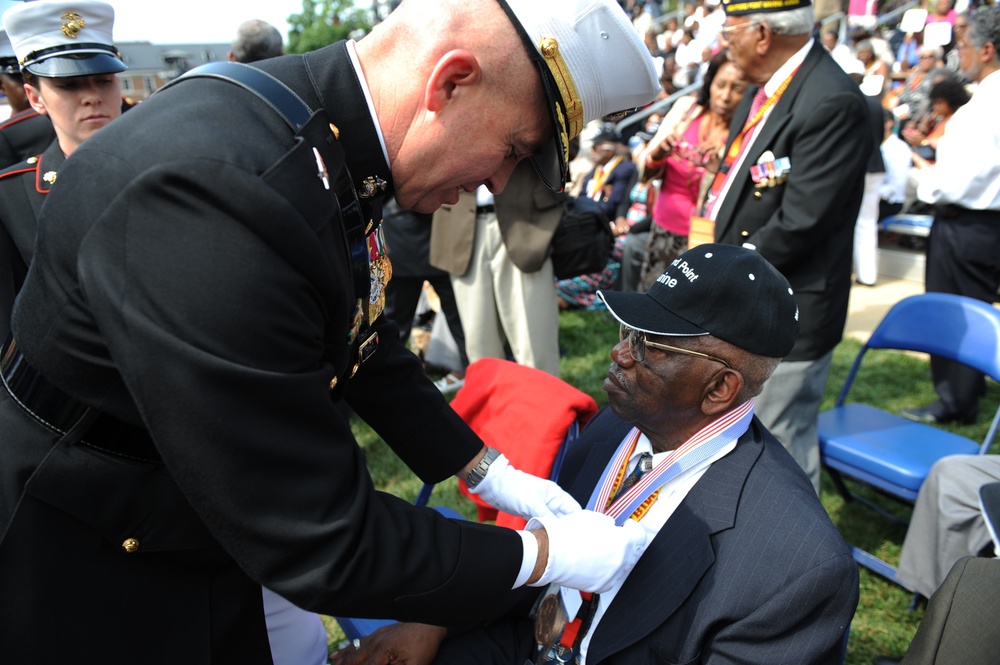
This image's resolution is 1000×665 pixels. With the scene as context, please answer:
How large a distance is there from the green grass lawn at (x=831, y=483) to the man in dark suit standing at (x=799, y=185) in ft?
1.66

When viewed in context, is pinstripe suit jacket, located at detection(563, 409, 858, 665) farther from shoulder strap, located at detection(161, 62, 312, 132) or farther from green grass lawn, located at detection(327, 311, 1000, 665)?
green grass lawn, located at detection(327, 311, 1000, 665)

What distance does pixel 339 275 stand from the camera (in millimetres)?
1250

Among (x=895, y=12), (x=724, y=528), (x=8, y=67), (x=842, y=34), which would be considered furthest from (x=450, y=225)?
(x=895, y=12)

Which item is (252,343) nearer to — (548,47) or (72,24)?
(548,47)

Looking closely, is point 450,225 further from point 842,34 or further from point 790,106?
point 842,34

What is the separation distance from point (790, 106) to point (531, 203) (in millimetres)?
1622

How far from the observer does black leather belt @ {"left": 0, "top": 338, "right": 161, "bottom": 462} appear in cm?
127

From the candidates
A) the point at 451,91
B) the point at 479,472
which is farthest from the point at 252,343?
the point at 479,472

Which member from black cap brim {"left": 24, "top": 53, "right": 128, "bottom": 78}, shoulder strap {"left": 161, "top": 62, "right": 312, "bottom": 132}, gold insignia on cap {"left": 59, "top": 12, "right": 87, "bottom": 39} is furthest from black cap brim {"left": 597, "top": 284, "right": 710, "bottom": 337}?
gold insignia on cap {"left": 59, "top": 12, "right": 87, "bottom": 39}

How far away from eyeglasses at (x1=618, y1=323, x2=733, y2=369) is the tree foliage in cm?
5364

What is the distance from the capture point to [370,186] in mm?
1473

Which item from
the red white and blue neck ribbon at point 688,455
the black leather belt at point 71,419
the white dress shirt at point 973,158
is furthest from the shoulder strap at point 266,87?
the white dress shirt at point 973,158

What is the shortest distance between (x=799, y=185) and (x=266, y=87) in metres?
2.73

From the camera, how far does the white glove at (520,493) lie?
6.79ft
